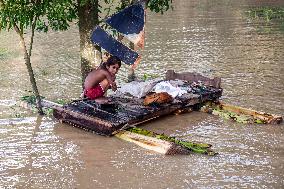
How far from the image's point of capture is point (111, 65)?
28.5 feet

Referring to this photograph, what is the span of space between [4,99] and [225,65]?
6.48 meters

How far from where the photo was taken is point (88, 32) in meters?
9.47

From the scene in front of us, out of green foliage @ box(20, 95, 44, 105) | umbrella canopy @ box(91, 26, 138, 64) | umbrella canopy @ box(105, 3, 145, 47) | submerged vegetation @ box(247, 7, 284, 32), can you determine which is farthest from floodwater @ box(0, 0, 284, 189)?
submerged vegetation @ box(247, 7, 284, 32)

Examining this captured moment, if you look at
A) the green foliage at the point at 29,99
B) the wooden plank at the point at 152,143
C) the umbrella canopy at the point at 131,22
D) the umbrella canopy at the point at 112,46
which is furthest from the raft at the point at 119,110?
the green foliage at the point at 29,99

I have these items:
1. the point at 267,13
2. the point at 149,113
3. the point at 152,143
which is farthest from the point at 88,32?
the point at 267,13

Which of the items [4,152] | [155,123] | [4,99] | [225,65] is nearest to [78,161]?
[4,152]

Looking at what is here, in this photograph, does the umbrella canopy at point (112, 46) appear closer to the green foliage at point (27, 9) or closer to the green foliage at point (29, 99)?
the green foliage at point (27, 9)

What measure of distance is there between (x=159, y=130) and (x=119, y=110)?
2.74 ft

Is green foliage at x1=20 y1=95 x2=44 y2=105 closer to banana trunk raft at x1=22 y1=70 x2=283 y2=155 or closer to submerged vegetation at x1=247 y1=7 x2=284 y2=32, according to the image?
banana trunk raft at x1=22 y1=70 x2=283 y2=155

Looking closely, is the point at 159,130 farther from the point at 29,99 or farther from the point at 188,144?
the point at 29,99

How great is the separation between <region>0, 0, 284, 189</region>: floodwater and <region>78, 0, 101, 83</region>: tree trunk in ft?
4.58

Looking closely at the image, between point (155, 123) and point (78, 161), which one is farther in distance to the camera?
point (155, 123)

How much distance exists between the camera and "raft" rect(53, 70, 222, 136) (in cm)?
793

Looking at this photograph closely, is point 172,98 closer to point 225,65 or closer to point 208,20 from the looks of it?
point 225,65
